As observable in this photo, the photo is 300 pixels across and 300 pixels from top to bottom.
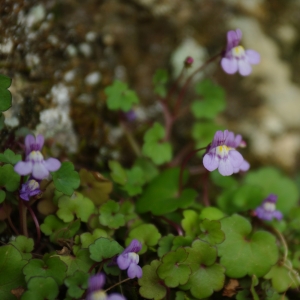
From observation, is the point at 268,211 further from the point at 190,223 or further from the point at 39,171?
the point at 39,171

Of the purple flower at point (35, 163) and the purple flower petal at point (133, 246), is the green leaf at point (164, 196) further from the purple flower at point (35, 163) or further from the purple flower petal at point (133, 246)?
the purple flower at point (35, 163)

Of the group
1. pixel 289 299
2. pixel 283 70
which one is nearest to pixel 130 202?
pixel 289 299

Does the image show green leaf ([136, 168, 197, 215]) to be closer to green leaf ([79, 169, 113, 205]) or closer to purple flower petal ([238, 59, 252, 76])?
green leaf ([79, 169, 113, 205])

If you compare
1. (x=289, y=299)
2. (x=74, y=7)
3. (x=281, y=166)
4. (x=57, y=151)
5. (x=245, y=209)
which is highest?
(x=74, y=7)

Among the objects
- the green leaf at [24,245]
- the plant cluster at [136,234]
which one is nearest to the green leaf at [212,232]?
the plant cluster at [136,234]

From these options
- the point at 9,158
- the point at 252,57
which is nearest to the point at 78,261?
the point at 9,158

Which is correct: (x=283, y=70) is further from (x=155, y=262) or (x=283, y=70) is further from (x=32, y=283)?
(x=32, y=283)
